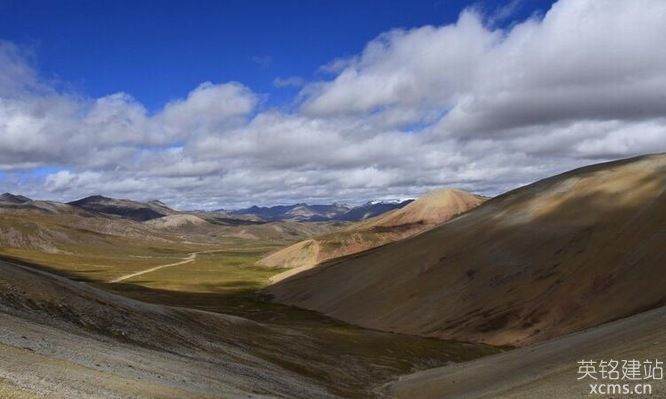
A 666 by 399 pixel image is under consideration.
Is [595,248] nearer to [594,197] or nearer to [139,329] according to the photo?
[594,197]

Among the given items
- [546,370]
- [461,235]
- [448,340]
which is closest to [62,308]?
[546,370]

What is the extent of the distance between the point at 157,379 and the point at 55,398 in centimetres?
Result: 997

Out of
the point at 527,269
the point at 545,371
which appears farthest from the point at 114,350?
the point at 527,269

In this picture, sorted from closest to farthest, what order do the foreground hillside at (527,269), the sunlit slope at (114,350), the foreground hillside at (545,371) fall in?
the sunlit slope at (114,350), the foreground hillside at (545,371), the foreground hillside at (527,269)

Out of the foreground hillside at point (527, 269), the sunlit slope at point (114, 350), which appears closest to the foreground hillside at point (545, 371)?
the sunlit slope at point (114, 350)

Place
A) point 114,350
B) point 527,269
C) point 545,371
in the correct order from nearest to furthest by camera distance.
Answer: point 114,350
point 545,371
point 527,269

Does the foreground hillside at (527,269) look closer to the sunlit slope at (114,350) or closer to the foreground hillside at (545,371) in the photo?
the foreground hillside at (545,371)

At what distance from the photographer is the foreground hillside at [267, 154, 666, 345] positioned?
261 ft

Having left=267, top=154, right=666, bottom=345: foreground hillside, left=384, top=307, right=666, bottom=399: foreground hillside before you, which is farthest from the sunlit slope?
left=267, top=154, right=666, bottom=345: foreground hillside

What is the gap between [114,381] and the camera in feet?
87.8

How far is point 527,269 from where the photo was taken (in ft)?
328

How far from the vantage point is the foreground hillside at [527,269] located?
79562 millimetres

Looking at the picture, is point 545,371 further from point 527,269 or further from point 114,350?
point 527,269

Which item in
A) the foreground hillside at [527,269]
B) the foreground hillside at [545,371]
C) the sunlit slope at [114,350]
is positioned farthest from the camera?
the foreground hillside at [527,269]
